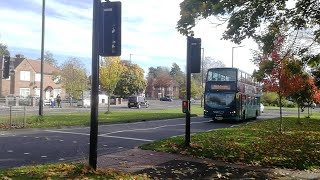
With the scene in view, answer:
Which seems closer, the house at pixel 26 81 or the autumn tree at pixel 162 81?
the house at pixel 26 81

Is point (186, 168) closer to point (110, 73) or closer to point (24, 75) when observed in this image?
point (110, 73)

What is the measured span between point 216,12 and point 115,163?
5517 millimetres

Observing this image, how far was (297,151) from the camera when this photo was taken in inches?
531

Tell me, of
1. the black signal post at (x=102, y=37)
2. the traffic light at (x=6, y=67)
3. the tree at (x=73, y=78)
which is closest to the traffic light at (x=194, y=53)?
the black signal post at (x=102, y=37)

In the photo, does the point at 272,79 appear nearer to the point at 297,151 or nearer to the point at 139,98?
the point at 297,151

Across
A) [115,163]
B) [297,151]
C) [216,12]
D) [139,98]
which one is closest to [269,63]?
[297,151]

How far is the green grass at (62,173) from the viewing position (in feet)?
24.6

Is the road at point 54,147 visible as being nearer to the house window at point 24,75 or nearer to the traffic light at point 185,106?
the traffic light at point 185,106

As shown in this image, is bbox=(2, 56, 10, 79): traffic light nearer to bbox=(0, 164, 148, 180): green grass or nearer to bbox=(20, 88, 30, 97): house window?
bbox=(0, 164, 148, 180): green grass

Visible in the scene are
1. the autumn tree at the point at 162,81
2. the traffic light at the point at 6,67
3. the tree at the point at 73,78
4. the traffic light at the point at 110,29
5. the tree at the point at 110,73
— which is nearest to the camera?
the traffic light at the point at 110,29

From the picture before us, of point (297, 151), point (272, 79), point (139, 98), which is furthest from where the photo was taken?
point (139, 98)

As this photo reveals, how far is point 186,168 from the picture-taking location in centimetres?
980

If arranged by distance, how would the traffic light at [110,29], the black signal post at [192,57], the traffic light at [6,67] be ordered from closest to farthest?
the traffic light at [110,29] < the black signal post at [192,57] < the traffic light at [6,67]

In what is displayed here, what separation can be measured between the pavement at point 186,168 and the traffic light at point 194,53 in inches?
125
